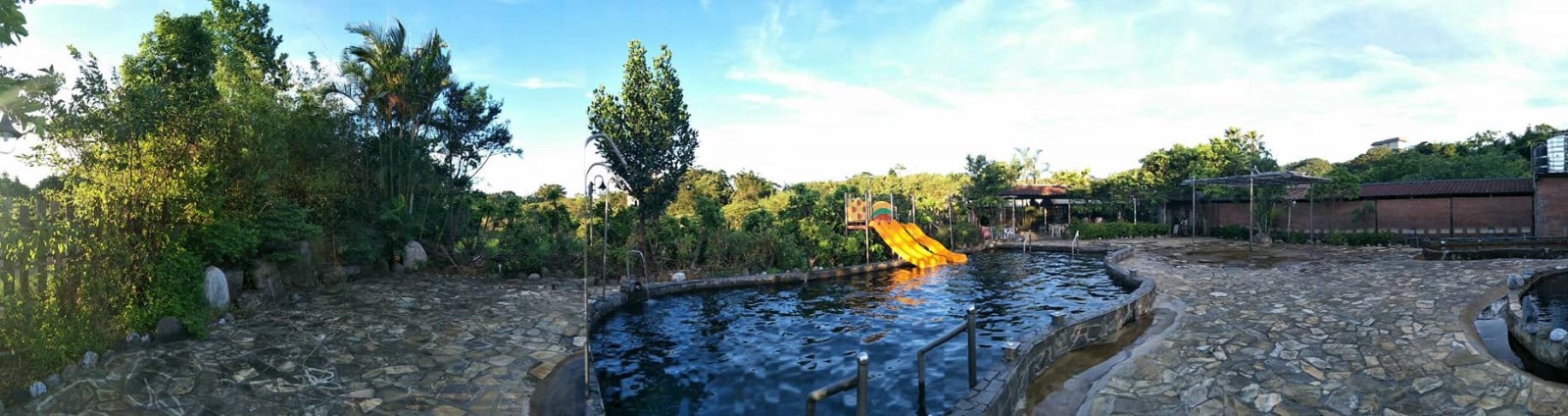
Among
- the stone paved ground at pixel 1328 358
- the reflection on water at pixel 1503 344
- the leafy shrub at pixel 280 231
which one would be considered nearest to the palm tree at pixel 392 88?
the leafy shrub at pixel 280 231

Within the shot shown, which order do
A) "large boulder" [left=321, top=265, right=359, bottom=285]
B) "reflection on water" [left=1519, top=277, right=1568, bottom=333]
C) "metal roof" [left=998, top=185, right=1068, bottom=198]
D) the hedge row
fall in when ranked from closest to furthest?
"reflection on water" [left=1519, top=277, right=1568, bottom=333], "large boulder" [left=321, top=265, right=359, bottom=285], the hedge row, "metal roof" [left=998, top=185, right=1068, bottom=198]

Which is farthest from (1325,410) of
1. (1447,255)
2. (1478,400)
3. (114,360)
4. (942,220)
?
(942,220)

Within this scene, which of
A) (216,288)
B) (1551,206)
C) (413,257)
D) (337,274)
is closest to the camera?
(216,288)

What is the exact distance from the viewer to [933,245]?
820 inches

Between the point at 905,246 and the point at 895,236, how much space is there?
535 mm

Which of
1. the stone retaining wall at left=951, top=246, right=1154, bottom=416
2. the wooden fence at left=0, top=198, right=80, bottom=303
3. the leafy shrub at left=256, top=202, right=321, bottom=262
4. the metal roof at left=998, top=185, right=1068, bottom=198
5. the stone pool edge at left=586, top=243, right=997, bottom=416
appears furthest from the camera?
the metal roof at left=998, top=185, right=1068, bottom=198

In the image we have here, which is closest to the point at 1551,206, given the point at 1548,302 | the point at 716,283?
the point at 1548,302

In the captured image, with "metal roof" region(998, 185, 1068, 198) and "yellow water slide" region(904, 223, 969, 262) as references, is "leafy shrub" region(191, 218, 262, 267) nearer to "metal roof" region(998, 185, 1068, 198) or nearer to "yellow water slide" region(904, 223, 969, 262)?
"yellow water slide" region(904, 223, 969, 262)

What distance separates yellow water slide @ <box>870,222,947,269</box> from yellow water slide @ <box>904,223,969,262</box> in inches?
13.3

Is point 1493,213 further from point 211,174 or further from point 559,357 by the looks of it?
point 211,174

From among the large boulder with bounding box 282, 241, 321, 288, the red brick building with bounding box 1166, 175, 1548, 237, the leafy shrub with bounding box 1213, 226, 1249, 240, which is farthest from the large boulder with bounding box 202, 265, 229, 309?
the leafy shrub with bounding box 1213, 226, 1249, 240

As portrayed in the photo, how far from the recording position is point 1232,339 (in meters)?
7.32

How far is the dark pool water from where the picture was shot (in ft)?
22.6

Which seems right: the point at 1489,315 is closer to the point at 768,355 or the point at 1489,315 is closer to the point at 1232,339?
the point at 1232,339
